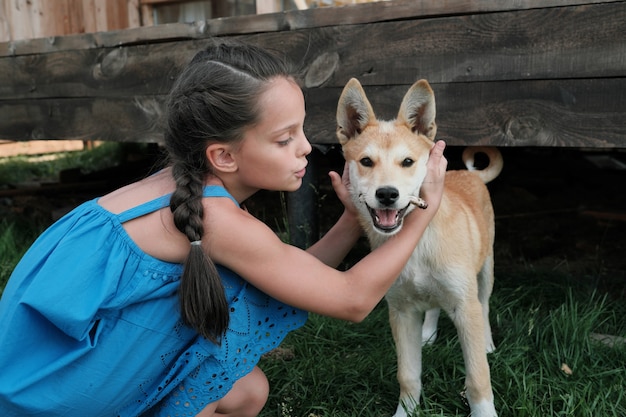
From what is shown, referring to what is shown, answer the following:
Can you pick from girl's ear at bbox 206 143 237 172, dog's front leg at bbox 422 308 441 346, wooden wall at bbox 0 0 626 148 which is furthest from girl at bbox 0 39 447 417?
wooden wall at bbox 0 0 626 148

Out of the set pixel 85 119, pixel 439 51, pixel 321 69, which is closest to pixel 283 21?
pixel 321 69

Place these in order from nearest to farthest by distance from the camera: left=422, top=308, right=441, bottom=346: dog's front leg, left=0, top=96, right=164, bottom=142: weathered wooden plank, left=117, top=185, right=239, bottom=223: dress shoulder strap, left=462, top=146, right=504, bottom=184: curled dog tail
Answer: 1. left=117, top=185, right=239, bottom=223: dress shoulder strap
2. left=422, top=308, right=441, bottom=346: dog's front leg
3. left=462, top=146, right=504, bottom=184: curled dog tail
4. left=0, top=96, right=164, bottom=142: weathered wooden plank

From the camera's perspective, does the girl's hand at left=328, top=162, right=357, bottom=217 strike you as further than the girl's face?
Yes

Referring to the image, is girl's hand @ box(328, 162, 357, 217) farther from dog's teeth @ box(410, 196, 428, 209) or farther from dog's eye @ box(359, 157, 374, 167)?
dog's teeth @ box(410, 196, 428, 209)

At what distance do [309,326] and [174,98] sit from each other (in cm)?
165

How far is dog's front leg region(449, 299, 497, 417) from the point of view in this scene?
7.91 ft

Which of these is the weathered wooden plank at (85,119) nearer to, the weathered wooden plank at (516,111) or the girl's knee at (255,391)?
the weathered wooden plank at (516,111)

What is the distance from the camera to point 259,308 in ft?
7.19

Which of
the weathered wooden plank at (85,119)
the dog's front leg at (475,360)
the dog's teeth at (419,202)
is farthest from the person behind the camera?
the weathered wooden plank at (85,119)

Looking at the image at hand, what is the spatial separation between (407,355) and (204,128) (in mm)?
1302

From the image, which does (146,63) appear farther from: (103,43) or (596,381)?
(596,381)

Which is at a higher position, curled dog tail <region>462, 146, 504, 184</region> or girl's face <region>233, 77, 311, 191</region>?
girl's face <region>233, 77, 311, 191</region>

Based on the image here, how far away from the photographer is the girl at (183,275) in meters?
1.93

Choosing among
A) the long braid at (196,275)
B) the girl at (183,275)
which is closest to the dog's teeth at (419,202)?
the girl at (183,275)
